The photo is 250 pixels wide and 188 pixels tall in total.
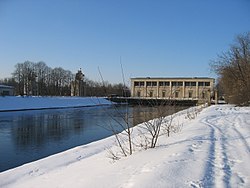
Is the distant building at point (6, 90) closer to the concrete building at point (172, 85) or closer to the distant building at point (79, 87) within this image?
the distant building at point (79, 87)

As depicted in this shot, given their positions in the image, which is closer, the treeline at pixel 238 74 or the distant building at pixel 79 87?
the treeline at pixel 238 74

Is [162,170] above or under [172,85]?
under

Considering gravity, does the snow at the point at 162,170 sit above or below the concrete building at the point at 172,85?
below

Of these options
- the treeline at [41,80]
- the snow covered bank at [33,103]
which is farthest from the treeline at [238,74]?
the treeline at [41,80]

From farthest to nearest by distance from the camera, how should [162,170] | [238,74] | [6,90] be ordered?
[6,90] → [238,74] → [162,170]

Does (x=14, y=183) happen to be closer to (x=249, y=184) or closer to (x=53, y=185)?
(x=53, y=185)

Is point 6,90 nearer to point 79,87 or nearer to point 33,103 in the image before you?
point 79,87

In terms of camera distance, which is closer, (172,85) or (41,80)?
(41,80)

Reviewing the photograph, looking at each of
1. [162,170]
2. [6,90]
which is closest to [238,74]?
[162,170]

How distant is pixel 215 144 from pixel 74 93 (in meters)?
84.5

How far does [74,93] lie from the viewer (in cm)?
9019

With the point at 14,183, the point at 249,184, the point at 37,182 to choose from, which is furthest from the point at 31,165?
the point at 249,184

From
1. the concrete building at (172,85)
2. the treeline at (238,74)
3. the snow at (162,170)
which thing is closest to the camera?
the snow at (162,170)

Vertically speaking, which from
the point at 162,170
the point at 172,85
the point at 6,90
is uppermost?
the point at 172,85
